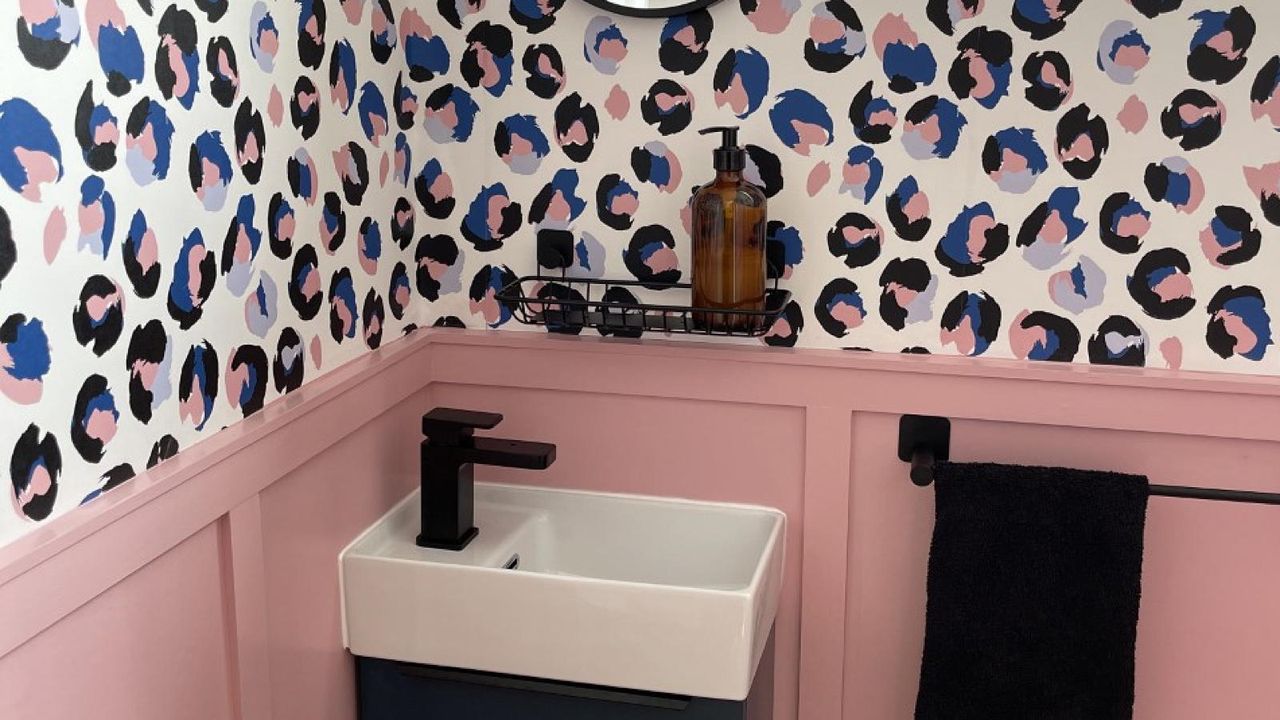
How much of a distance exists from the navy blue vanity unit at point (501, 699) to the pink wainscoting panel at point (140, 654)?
280 millimetres

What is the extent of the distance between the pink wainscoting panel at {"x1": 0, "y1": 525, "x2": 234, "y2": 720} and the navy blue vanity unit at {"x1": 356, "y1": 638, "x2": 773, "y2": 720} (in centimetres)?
28

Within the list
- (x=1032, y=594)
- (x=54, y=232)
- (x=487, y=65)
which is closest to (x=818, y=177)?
(x=487, y=65)

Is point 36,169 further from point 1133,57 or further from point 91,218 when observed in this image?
point 1133,57

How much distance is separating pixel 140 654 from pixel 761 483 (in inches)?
33.6

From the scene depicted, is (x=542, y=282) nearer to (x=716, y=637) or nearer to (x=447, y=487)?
(x=447, y=487)

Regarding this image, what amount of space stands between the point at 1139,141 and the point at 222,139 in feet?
3.58

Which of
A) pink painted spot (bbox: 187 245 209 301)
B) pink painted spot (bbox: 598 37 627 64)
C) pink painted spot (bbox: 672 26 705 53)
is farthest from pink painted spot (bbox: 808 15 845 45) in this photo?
pink painted spot (bbox: 187 245 209 301)

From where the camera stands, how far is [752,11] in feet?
5.15

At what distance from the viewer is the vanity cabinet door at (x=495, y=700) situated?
144 cm

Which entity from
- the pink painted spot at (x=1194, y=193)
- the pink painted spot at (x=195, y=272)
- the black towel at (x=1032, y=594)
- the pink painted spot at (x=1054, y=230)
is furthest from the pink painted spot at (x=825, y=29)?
the pink painted spot at (x=195, y=272)

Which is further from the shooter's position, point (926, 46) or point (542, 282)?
point (542, 282)

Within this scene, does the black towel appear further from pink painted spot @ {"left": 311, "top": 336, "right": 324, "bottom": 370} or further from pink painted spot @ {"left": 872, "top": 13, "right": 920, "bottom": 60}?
pink painted spot @ {"left": 311, "top": 336, "right": 324, "bottom": 370}

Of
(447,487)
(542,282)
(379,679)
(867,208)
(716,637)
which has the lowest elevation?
(379,679)

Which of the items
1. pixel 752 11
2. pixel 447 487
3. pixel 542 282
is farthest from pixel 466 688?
pixel 752 11
